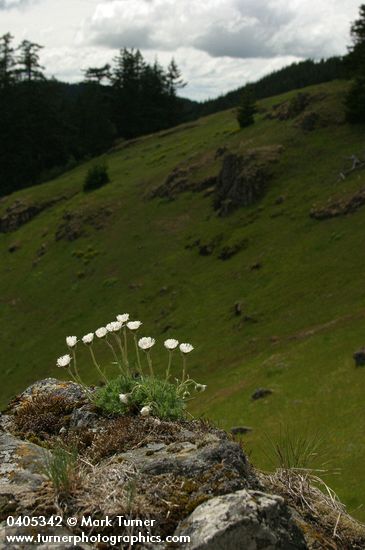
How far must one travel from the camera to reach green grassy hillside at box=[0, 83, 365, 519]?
30609mm

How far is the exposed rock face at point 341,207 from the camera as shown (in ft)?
179

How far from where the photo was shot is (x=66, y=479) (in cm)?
467

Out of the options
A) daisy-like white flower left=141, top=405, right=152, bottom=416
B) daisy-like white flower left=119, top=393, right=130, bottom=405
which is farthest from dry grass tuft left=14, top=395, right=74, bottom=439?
daisy-like white flower left=141, top=405, right=152, bottom=416

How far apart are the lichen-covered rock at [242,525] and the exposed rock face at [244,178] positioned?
62.6m

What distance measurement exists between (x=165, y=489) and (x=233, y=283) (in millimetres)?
48959

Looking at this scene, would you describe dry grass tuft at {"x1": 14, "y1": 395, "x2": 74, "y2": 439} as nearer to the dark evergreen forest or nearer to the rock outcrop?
the rock outcrop

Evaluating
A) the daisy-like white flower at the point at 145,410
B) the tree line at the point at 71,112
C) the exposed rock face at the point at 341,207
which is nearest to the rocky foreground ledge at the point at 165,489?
the daisy-like white flower at the point at 145,410

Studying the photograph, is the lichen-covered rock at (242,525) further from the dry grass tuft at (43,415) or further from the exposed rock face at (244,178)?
the exposed rock face at (244,178)

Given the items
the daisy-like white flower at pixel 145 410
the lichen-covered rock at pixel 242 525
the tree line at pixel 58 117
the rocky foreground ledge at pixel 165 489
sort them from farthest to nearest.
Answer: the tree line at pixel 58 117 < the daisy-like white flower at pixel 145 410 < the rocky foreground ledge at pixel 165 489 < the lichen-covered rock at pixel 242 525

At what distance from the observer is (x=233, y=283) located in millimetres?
53562

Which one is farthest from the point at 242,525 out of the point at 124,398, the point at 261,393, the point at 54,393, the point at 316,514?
the point at 261,393

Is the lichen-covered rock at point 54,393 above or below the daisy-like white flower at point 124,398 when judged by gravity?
below

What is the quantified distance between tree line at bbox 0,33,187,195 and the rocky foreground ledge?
392 feet

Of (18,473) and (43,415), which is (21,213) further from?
(18,473)
